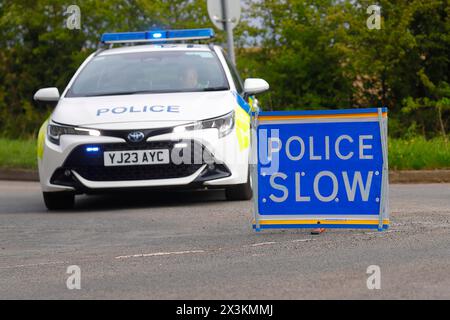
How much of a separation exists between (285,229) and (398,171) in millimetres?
5647

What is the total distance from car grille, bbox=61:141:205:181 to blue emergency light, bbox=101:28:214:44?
2.68 m

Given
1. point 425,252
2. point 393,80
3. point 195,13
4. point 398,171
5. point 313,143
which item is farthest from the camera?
point 195,13

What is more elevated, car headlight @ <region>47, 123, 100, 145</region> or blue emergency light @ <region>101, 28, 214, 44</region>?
blue emergency light @ <region>101, 28, 214, 44</region>

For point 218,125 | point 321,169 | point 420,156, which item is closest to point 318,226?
point 321,169

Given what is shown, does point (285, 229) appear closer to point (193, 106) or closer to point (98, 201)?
point (193, 106)

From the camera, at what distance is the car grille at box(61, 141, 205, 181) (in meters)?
11.8

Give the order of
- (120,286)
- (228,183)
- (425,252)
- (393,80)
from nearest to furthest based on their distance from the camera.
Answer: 1. (120,286)
2. (425,252)
3. (228,183)
4. (393,80)

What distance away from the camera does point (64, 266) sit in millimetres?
8227

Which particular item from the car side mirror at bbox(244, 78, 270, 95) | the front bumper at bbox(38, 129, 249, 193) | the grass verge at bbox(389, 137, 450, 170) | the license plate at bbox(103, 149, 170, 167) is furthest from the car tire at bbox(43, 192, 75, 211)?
the grass verge at bbox(389, 137, 450, 170)

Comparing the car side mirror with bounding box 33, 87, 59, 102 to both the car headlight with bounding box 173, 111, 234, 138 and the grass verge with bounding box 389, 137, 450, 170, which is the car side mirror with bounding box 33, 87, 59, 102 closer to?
the car headlight with bounding box 173, 111, 234, 138

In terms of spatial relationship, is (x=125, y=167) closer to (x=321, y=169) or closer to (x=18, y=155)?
(x=321, y=169)

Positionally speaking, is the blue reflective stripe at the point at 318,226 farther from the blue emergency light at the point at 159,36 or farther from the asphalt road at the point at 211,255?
the blue emergency light at the point at 159,36

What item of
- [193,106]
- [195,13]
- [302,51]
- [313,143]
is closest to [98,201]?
[193,106]

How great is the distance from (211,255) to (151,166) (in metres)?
3.50
